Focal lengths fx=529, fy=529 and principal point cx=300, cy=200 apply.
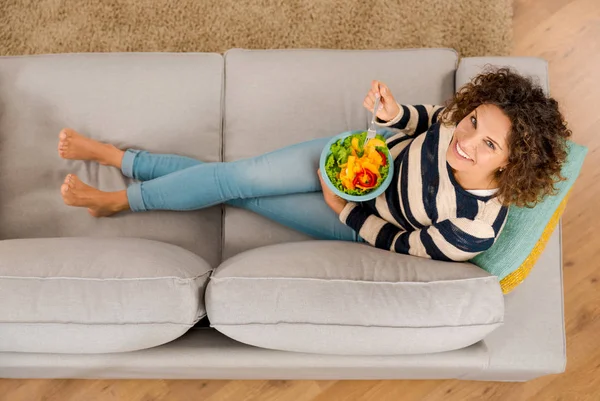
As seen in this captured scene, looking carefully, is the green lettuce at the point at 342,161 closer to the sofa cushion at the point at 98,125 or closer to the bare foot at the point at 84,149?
the sofa cushion at the point at 98,125

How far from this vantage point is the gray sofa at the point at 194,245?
1.01m

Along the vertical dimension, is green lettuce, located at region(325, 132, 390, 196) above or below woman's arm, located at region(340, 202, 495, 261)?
above

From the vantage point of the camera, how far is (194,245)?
1352 millimetres

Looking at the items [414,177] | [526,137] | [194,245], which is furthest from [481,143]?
[194,245]

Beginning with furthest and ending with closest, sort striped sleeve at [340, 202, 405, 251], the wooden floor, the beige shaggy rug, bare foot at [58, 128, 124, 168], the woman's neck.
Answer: the beige shaggy rug → the wooden floor → bare foot at [58, 128, 124, 168] → striped sleeve at [340, 202, 405, 251] → the woman's neck

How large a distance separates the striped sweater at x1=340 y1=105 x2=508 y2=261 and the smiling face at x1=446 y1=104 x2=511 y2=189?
71 mm

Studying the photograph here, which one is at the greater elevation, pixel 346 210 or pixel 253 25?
pixel 253 25

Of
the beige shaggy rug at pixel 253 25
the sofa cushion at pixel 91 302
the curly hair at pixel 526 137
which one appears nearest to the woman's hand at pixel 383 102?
the curly hair at pixel 526 137

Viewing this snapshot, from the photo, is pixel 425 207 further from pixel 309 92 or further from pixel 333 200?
pixel 309 92

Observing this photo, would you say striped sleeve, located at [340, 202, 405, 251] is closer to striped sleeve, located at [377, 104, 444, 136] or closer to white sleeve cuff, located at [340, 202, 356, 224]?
white sleeve cuff, located at [340, 202, 356, 224]

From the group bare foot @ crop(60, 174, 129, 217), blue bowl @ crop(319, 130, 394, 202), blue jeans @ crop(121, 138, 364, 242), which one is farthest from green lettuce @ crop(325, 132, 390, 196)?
bare foot @ crop(60, 174, 129, 217)

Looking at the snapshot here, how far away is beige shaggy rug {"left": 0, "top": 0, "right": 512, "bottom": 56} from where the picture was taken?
1.77 m

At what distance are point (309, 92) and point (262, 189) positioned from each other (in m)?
0.29

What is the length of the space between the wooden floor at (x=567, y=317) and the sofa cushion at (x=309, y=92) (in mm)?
564
